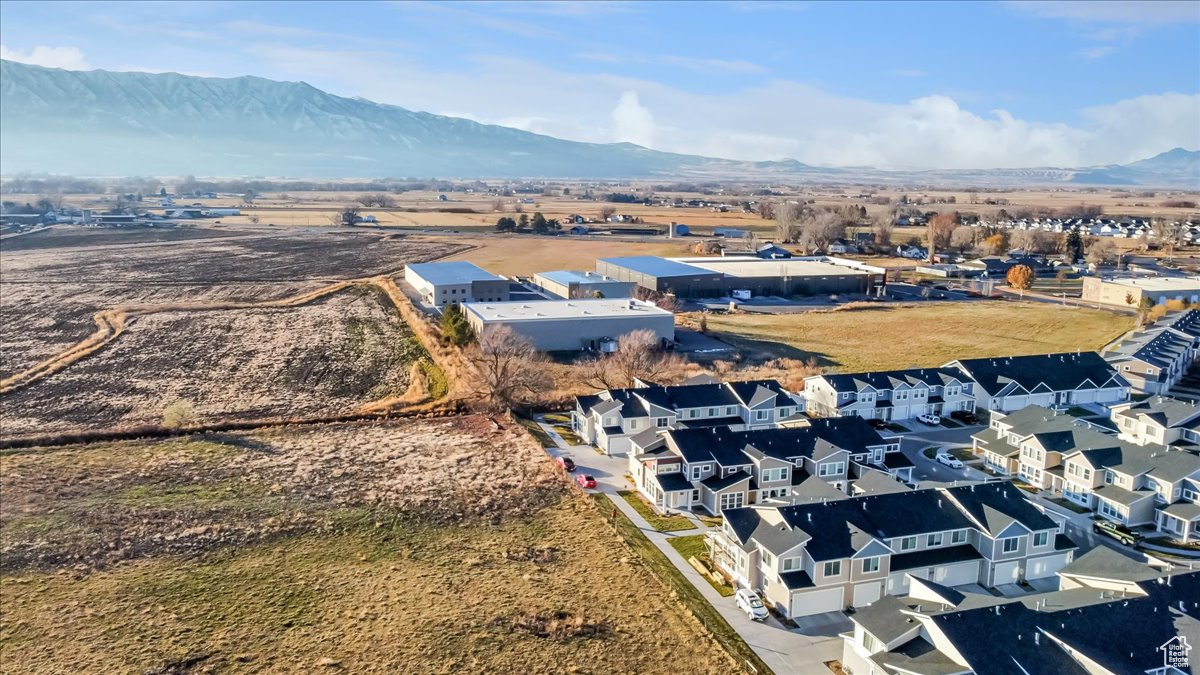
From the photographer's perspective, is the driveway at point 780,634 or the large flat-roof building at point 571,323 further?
the large flat-roof building at point 571,323

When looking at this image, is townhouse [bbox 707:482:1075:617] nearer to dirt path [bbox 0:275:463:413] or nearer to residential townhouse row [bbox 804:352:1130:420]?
residential townhouse row [bbox 804:352:1130:420]

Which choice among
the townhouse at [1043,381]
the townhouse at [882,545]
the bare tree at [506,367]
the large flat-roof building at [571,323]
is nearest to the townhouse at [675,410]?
the bare tree at [506,367]

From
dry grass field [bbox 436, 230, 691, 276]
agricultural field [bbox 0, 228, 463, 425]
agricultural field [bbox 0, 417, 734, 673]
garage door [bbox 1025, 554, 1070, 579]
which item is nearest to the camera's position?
agricultural field [bbox 0, 417, 734, 673]

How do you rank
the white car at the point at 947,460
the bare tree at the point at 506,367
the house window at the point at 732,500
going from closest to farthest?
1. the house window at the point at 732,500
2. the white car at the point at 947,460
3. the bare tree at the point at 506,367

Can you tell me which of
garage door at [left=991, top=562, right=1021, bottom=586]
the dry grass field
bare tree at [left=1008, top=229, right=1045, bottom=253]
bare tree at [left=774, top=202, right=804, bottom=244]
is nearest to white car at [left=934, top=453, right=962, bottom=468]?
garage door at [left=991, top=562, right=1021, bottom=586]

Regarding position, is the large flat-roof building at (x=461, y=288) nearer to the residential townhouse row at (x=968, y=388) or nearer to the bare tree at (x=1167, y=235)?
the residential townhouse row at (x=968, y=388)

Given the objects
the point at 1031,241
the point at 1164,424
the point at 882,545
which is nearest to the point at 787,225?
the point at 1031,241
